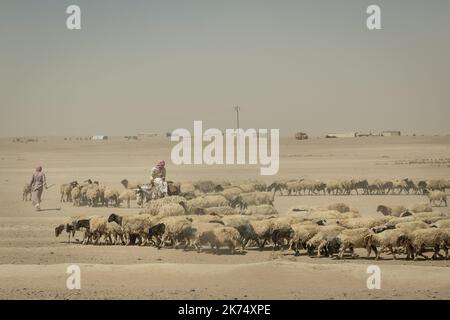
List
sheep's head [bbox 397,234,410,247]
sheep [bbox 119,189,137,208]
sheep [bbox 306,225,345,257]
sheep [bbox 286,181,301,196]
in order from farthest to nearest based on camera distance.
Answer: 1. sheep [bbox 286,181,301,196]
2. sheep [bbox 119,189,137,208]
3. sheep [bbox 306,225,345,257]
4. sheep's head [bbox 397,234,410,247]

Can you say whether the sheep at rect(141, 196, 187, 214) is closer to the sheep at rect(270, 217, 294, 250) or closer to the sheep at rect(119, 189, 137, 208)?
the sheep at rect(270, 217, 294, 250)

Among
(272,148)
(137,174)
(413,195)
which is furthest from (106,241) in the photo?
(272,148)

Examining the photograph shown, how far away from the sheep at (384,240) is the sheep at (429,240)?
25 centimetres

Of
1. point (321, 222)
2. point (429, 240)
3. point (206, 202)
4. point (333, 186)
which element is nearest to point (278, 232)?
point (321, 222)

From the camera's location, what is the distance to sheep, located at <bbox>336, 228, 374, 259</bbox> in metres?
14.2

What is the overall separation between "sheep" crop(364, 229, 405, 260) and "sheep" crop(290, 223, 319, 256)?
133cm

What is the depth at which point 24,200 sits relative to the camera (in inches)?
1089

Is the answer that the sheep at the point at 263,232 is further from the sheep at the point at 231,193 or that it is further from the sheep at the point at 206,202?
Result: the sheep at the point at 231,193

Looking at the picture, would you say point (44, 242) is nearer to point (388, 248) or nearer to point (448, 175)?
point (388, 248)

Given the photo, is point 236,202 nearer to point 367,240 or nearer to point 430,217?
Result: point 430,217
